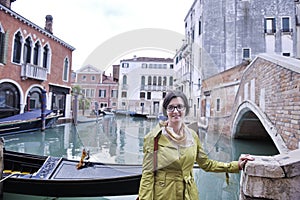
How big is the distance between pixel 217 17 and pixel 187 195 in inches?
403

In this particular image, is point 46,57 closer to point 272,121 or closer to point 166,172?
point 272,121

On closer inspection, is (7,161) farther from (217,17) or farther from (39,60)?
(217,17)

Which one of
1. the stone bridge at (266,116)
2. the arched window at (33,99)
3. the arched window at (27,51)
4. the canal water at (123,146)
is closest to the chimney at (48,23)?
the arched window at (27,51)

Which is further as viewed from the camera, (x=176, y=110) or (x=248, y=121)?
(x=248, y=121)

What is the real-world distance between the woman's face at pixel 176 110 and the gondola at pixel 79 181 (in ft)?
3.84

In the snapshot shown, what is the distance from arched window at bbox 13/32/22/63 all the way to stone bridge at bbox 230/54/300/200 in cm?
725

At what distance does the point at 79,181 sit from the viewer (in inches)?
76.0

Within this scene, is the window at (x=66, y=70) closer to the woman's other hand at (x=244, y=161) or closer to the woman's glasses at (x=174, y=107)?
the woman's glasses at (x=174, y=107)

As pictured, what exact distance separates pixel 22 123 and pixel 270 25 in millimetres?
11086

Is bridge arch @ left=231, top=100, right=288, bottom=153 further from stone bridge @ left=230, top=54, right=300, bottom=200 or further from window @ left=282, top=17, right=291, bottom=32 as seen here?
window @ left=282, top=17, right=291, bottom=32

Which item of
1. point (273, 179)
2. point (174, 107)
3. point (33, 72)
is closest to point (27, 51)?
point (33, 72)

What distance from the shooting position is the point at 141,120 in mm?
1762

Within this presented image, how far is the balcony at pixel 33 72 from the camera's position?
7.16 meters

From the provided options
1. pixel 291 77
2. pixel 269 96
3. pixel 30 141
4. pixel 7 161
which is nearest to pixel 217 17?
pixel 269 96
